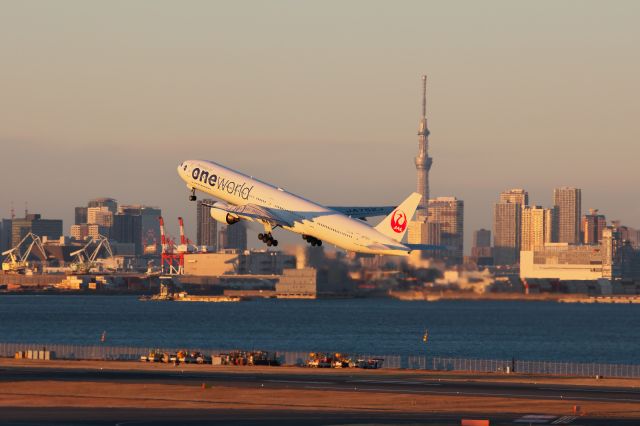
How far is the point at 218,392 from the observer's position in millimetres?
95625

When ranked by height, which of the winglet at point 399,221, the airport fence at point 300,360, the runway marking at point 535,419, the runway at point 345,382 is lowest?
the airport fence at point 300,360

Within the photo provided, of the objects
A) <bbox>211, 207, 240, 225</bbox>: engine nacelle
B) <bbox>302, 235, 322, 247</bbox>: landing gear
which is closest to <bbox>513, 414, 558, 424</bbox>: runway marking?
<bbox>302, 235, 322, 247</bbox>: landing gear

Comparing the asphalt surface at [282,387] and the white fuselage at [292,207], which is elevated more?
the white fuselage at [292,207]

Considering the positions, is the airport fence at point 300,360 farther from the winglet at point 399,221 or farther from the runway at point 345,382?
the winglet at point 399,221

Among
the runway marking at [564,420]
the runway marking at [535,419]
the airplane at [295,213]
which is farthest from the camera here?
the airplane at [295,213]

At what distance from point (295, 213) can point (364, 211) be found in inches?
504

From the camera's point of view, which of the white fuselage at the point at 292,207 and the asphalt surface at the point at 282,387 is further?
the white fuselage at the point at 292,207

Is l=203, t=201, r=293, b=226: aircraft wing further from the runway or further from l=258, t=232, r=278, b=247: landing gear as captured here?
the runway

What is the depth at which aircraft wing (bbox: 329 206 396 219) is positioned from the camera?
126375mm

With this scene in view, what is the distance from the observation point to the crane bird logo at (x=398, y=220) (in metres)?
111

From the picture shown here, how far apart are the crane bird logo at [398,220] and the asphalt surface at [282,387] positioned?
12.5m

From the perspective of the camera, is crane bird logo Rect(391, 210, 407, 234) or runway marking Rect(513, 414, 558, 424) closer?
runway marking Rect(513, 414, 558, 424)

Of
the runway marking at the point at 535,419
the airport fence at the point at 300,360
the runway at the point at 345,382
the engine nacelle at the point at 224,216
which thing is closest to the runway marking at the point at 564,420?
the runway marking at the point at 535,419

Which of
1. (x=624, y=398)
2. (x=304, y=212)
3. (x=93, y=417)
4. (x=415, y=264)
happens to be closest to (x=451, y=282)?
(x=415, y=264)
